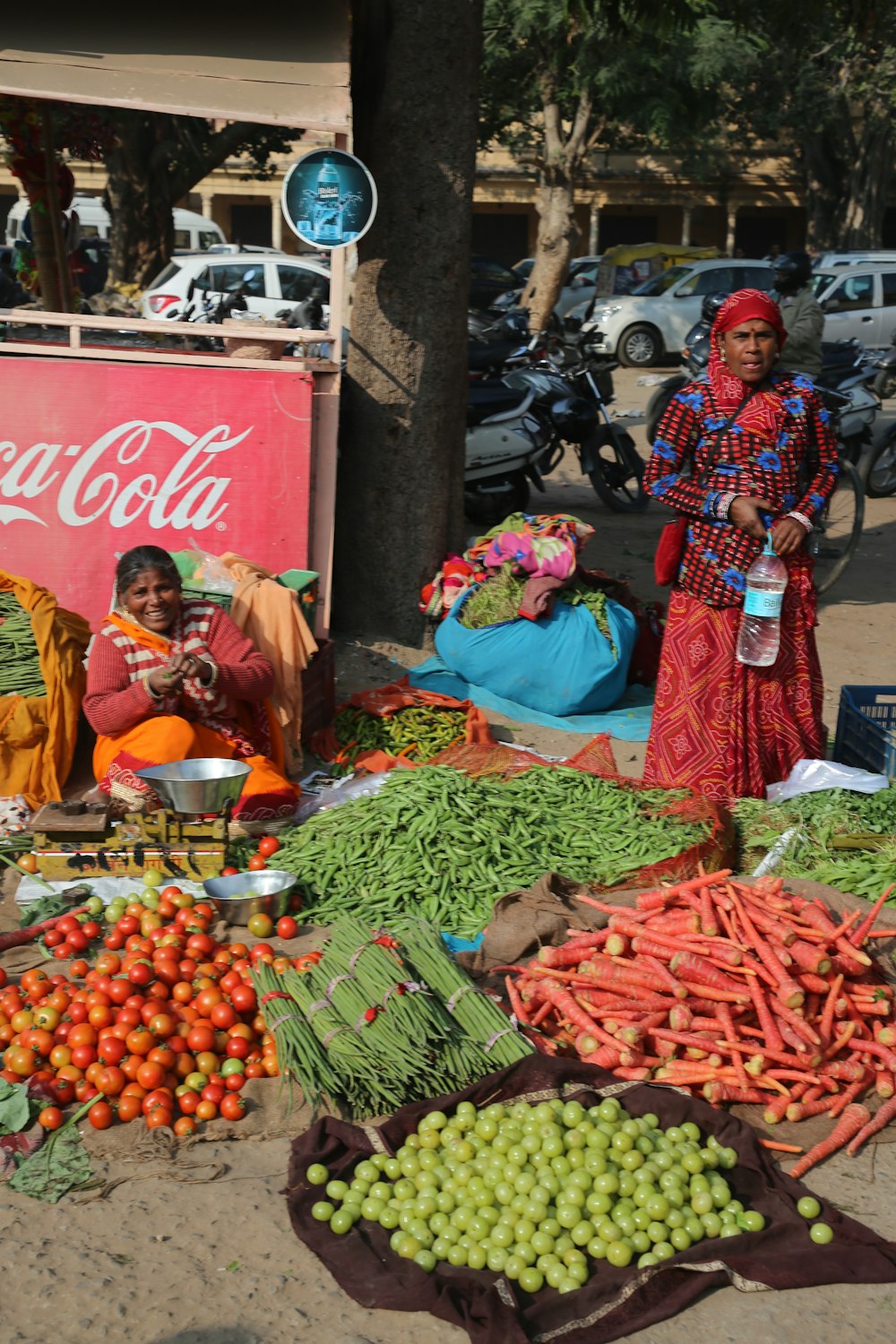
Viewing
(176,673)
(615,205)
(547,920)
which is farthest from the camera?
(615,205)

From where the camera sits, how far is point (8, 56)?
5.72 meters

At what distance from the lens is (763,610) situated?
4.46 meters

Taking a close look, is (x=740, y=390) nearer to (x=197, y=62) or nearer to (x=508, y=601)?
(x=508, y=601)

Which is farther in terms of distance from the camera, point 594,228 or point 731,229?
point 731,229

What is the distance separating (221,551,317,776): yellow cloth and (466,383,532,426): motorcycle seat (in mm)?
3606

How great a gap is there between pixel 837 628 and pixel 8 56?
5248 mm

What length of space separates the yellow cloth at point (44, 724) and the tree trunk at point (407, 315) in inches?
79.9

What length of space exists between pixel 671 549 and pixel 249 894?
6.29 ft

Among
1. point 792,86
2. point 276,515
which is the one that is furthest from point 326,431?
point 792,86

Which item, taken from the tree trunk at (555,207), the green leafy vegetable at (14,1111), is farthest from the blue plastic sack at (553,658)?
the tree trunk at (555,207)

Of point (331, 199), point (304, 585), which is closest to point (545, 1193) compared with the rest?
point (304, 585)

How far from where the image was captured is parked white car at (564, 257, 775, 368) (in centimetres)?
1953

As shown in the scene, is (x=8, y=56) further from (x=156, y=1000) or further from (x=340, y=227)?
(x=156, y=1000)

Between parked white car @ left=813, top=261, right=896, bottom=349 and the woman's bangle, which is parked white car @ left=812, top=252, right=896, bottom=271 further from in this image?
the woman's bangle
